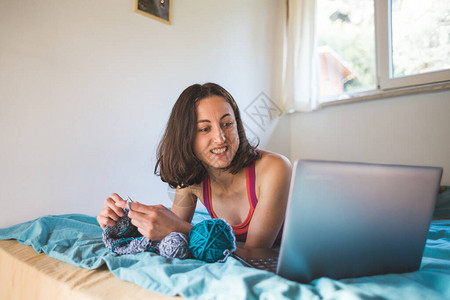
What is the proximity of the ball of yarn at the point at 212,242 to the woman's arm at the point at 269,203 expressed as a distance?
0.20 metres

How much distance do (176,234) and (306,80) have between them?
86.5 inches

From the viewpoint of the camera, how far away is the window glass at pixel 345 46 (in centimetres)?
241

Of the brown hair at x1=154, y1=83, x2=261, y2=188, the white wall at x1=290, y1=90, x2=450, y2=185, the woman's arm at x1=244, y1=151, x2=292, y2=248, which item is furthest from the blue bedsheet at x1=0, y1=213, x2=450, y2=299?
the white wall at x1=290, y1=90, x2=450, y2=185

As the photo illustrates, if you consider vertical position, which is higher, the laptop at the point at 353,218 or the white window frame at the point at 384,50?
the white window frame at the point at 384,50

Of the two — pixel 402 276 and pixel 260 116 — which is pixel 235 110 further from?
pixel 260 116

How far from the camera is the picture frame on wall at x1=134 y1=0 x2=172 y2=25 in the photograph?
183 cm

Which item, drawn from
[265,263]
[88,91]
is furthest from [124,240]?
[88,91]

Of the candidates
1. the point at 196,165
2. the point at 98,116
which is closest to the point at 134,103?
the point at 98,116

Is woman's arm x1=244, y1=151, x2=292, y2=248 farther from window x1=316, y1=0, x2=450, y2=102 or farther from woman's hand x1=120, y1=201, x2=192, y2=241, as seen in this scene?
window x1=316, y1=0, x2=450, y2=102

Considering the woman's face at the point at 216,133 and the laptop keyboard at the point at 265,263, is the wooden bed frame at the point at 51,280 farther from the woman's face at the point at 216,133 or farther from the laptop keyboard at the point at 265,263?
the woman's face at the point at 216,133

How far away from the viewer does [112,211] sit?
0.81 m

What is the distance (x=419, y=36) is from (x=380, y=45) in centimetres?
25

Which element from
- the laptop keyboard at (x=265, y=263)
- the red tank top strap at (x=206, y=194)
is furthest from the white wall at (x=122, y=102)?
the laptop keyboard at (x=265, y=263)

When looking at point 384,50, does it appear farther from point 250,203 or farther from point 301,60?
point 250,203
